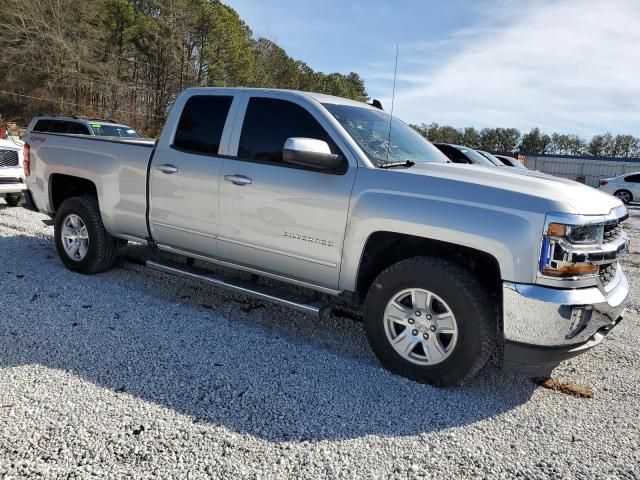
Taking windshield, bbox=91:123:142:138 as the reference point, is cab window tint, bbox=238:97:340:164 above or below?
above

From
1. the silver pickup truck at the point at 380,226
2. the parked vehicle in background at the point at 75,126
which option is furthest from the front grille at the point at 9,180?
the silver pickup truck at the point at 380,226

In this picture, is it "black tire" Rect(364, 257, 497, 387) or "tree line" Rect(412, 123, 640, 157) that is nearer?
"black tire" Rect(364, 257, 497, 387)

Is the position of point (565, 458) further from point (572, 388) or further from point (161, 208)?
point (161, 208)

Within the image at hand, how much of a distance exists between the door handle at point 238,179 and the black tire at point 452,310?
4.44 feet

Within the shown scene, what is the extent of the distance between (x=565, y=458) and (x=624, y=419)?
0.77 meters

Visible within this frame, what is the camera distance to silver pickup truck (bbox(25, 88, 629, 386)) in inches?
122

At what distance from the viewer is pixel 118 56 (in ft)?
133

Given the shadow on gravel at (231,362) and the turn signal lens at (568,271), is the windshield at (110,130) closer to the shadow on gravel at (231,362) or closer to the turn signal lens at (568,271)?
the shadow on gravel at (231,362)

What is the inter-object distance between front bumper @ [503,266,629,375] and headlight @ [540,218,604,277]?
0.12 m

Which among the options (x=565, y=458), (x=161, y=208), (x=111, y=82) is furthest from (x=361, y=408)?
(x=111, y=82)

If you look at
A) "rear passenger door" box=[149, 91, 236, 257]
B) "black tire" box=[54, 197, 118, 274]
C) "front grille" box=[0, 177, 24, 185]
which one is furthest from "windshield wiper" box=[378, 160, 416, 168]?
"front grille" box=[0, 177, 24, 185]

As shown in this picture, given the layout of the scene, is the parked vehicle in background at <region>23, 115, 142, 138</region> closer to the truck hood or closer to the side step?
the side step

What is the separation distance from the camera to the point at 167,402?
10.2 feet

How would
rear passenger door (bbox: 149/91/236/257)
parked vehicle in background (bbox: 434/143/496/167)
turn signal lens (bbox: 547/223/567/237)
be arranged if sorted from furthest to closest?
parked vehicle in background (bbox: 434/143/496/167) < rear passenger door (bbox: 149/91/236/257) < turn signal lens (bbox: 547/223/567/237)
